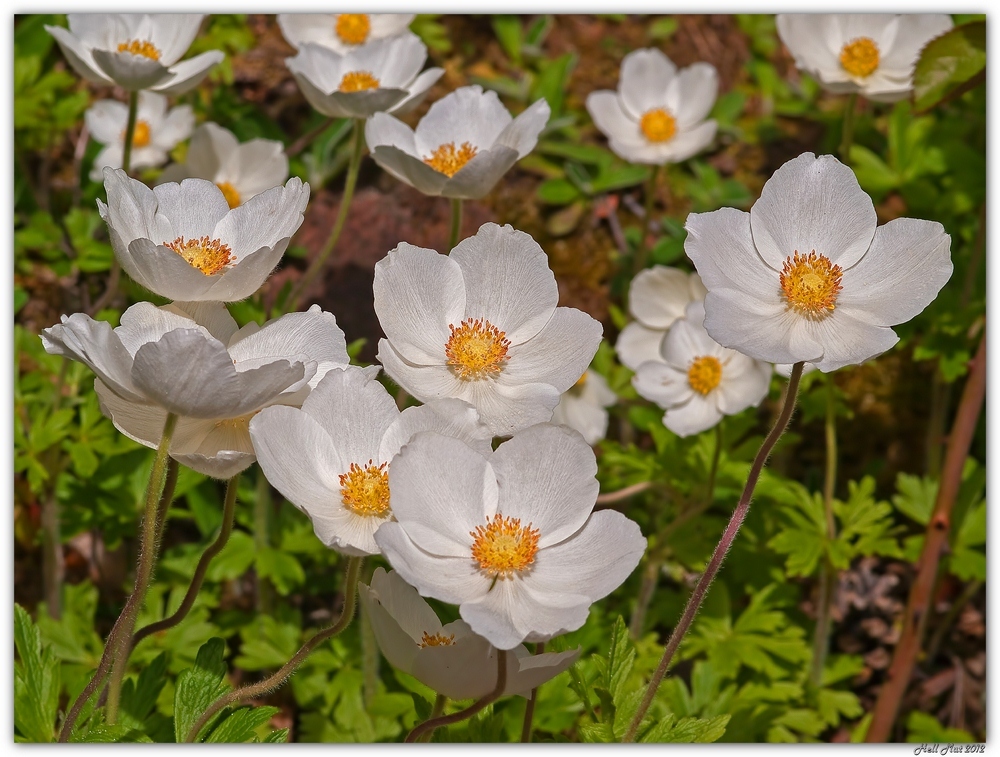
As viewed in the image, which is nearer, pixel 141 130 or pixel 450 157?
pixel 450 157

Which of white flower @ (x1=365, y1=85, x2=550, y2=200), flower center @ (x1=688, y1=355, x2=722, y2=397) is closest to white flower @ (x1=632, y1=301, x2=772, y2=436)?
flower center @ (x1=688, y1=355, x2=722, y2=397)

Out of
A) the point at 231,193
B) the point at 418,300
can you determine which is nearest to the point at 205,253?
the point at 418,300

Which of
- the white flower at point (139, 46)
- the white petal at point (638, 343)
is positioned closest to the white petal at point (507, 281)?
the white flower at point (139, 46)

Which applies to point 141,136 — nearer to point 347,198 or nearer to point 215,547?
point 347,198

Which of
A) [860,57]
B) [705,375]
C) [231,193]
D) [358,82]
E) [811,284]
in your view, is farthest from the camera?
[231,193]

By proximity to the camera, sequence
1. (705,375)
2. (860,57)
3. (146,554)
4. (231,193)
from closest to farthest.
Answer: (146,554) → (705,375) → (860,57) → (231,193)

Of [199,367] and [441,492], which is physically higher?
[199,367]

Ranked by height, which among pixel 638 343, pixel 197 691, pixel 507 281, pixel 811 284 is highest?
pixel 811 284

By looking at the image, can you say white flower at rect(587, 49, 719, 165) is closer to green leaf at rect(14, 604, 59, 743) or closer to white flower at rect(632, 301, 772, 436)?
white flower at rect(632, 301, 772, 436)
